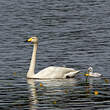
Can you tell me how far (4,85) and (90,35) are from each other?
16297mm

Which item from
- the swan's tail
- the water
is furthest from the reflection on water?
the swan's tail

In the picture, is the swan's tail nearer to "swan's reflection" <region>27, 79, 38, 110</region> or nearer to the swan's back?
the swan's back

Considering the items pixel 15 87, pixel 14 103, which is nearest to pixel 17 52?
pixel 15 87

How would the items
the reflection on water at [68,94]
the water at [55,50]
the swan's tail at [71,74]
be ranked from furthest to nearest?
1. the swan's tail at [71,74]
2. the water at [55,50]
3. the reflection on water at [68,94]

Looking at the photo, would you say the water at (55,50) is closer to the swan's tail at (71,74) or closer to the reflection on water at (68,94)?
the reflection on water at (68,94)

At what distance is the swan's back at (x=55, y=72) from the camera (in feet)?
89.0

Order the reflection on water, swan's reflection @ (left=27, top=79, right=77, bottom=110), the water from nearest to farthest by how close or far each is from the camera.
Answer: the reflection on water → the water → swan's reflection @ (left=27, top=79, right=77, bottom=110)

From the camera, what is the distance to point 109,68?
2848 cm

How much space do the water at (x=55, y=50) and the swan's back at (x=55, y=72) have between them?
0.46 meters

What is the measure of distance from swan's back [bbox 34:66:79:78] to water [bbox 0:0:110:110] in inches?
18.0

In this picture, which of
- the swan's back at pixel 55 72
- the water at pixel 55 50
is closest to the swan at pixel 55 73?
the swan's back at pixel 55 72

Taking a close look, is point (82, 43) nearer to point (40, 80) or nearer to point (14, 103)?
point (40, 80)

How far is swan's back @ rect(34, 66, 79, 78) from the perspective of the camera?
89.0 feet

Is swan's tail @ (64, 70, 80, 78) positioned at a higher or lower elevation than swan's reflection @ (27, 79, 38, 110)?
higher
